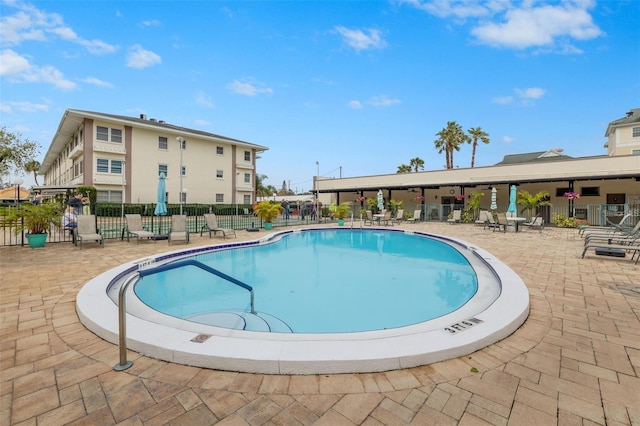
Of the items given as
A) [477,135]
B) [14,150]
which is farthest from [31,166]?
[477,135]

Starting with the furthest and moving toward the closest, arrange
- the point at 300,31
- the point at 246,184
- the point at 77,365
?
the point at 246,184
the point at 300,31
the point at 77,365

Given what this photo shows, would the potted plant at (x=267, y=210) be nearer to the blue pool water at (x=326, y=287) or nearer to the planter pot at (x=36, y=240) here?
the blue pool water at (x=326, y=287)

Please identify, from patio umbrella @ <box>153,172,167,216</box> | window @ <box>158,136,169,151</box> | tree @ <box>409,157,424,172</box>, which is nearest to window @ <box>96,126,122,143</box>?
window @ <box>158,136,169,151</box>

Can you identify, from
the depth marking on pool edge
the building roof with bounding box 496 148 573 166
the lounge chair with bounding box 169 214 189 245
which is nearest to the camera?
the depth marking on pool edge

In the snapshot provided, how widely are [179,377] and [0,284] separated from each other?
515cm

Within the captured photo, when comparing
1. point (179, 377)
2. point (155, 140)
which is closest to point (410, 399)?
point (179, 377)

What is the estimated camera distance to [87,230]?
9359 mm

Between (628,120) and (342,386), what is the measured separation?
140 ft

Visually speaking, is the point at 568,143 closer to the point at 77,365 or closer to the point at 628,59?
the point at 628,59

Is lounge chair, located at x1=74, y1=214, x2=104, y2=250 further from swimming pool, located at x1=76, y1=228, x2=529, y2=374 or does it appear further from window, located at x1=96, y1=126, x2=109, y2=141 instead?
window, located at x1=96, y1=126, x2=109, y2=141

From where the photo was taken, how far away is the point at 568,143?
35.7m

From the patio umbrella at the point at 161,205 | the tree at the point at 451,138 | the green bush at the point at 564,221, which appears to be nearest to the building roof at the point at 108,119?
the patio umbrella at the point at 161,205

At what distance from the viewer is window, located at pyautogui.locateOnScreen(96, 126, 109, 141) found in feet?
76.2

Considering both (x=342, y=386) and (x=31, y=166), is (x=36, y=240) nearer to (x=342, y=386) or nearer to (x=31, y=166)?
(x=342, y=386)
